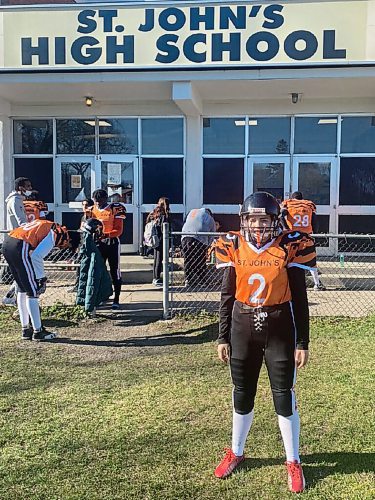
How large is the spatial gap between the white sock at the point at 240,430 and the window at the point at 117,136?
32.8ft

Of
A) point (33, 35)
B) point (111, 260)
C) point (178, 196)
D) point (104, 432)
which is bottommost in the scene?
point (104, 432)

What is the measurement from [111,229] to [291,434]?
5268 millimetres

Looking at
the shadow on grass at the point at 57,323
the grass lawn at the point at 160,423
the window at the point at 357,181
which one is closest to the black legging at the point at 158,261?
the shadow on grass at the point at 57,323

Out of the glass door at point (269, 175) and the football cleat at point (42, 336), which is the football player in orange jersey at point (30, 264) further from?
the glass door at point (269, 175)

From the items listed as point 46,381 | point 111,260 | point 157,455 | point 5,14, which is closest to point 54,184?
point 5,14

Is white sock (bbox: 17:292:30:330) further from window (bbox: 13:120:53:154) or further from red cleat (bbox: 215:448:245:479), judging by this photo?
window (bbox: 13:120:53:154)

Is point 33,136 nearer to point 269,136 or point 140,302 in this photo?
point 269,136

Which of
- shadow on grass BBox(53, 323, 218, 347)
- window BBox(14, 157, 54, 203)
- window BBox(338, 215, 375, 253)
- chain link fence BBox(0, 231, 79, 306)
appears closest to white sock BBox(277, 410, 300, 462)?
shadow on grass BBox(53, 323, 218, 347)

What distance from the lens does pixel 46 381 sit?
17.6 feet

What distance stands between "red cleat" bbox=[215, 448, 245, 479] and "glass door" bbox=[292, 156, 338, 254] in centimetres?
949

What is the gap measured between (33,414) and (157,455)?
51.2 inches

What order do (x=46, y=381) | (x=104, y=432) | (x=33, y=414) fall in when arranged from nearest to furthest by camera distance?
(x=104, y=432), (x=33, y=414), (x=46, y=381)

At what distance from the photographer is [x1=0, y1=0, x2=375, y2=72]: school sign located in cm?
1056

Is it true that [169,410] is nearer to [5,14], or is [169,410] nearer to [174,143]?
[174,143]
